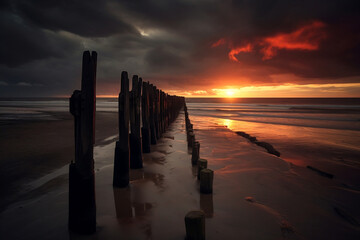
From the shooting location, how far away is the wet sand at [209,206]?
2.80m

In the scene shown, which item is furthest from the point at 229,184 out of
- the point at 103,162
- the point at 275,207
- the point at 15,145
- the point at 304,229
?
the point at 15,145

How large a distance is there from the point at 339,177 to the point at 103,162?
22.0 ft

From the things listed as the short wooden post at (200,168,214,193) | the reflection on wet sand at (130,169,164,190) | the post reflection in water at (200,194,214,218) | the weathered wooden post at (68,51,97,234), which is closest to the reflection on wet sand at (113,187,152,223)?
the weathered wooden post at (68,51,97,234)

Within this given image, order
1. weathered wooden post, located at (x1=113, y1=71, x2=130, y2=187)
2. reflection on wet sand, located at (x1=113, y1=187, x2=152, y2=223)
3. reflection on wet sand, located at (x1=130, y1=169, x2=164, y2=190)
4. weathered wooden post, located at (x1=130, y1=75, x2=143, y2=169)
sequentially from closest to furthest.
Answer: reflection on wet sand, located at (x1=113, y1=187, x2=152, y2=223) → weathered wooden post, located at (x1=113, y1=71, x2=130, y2=187) → reflection on wet sand, located at (x1=130, y1=169, x2=164, y2=190) → weathered wooden post, located at (x1=130, y1=75, x2=143, y2=169)

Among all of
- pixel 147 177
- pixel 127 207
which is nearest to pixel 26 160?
pixel 147 177

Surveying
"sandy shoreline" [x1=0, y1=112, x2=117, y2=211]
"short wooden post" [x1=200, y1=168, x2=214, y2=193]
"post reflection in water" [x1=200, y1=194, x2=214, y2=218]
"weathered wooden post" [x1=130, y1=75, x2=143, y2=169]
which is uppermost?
"weathered wooden post" [x1=130, y1=75, x2=143, y2=169]

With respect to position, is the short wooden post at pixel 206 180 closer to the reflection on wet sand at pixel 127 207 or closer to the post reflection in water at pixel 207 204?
the post reflection in water at pixel 207 204

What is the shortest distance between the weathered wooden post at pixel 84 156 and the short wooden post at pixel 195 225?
1.34 m

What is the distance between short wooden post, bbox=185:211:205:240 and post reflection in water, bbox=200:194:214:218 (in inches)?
34.8

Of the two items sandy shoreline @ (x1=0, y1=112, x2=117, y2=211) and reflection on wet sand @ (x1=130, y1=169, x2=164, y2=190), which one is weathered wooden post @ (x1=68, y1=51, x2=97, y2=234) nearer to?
reflection on wet sand @ (x1=130, y1=169, x2=164, y2=190)

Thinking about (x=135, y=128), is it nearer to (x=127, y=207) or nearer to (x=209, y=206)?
(x=127, y=207)

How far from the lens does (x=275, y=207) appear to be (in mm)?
3525

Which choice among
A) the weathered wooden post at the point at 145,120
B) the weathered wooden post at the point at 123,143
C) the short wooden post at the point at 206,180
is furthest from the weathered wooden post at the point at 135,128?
the short wooden post at the point at 206,180

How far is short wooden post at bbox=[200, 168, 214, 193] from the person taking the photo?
12.2 feet
